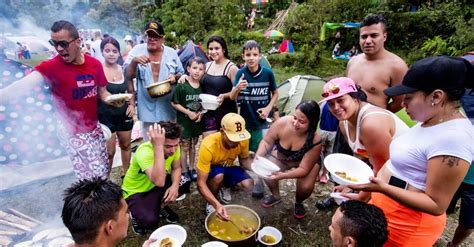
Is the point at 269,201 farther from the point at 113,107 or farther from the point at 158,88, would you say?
the point at 113,107

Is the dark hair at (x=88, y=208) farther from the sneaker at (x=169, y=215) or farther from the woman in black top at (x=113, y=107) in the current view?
the woman in black top at (x=113, y=107)

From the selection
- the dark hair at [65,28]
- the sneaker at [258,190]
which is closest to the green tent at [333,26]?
the sneaker at [258,190]

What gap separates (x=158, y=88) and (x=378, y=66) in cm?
252

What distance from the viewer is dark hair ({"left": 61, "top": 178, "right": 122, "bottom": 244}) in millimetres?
1610

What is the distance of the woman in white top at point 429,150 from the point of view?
145 cm

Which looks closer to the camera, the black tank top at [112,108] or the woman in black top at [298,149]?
the woman in black top at [298,149]

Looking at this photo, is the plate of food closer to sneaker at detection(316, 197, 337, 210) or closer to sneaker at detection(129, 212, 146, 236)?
sneaker at detection(129, 212, 146, 236)

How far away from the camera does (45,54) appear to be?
4289 mm

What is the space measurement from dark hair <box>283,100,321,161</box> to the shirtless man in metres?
0.67

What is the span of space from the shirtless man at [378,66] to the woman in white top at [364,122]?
2.67ft

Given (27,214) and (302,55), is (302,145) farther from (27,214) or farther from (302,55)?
(302,55)

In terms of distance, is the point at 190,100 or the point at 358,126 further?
the point at 190,100

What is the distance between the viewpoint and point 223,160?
3332mm

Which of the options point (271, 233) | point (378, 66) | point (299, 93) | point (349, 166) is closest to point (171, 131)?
point (271, 233)
